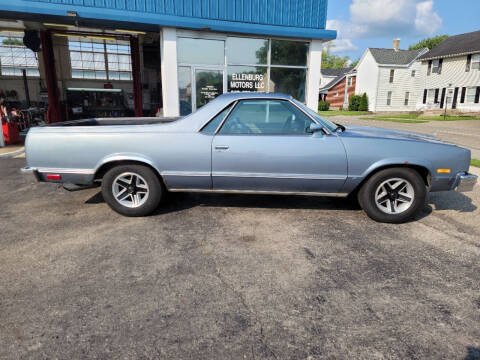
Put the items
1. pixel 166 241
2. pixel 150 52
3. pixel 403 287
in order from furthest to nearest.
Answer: pixel 150 52, pixel 166 241, pixel 403 287

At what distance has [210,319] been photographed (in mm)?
2279

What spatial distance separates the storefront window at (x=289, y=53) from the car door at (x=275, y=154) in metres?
7.28

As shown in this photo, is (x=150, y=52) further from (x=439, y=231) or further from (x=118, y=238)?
(x=439, y=231)

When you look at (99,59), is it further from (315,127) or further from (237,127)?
(315,127)

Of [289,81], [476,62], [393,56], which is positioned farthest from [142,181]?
[393,56]

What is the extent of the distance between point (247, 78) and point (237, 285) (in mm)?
9040

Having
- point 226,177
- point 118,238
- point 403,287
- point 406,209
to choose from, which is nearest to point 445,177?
point 406,209

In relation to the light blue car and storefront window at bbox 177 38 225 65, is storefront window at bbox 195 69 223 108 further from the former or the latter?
the light blue car

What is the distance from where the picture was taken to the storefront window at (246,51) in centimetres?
1026

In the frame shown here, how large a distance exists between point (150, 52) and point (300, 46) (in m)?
6.85

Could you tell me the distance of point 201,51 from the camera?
32.8 ft

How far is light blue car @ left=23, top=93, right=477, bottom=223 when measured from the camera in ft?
12.8

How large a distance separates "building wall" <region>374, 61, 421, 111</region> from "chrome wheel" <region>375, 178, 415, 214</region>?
3952 cm

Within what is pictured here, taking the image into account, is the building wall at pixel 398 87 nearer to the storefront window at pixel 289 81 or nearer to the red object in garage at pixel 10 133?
the storefront window at pixel 289 81
